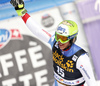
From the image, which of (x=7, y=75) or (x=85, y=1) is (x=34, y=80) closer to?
(x=7, y=75)

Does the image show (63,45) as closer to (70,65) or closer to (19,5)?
(70,65)

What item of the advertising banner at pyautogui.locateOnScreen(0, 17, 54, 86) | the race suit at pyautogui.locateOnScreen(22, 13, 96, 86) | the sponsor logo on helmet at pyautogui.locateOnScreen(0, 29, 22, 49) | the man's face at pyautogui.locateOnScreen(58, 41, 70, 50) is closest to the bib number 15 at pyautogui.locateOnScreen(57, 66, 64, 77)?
the race suit at pyautogui.locateOnScreen(22, 13, 96, 86)

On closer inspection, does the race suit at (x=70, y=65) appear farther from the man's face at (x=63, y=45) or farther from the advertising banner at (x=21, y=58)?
the advertising banner at (x=21, y=58)

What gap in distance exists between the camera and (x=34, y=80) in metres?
4.07

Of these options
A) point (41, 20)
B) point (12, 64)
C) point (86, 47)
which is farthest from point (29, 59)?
point (86, 47)

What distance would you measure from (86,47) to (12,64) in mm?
1555

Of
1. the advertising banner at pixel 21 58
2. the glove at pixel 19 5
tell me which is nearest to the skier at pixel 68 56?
the glove at pixel 19 5

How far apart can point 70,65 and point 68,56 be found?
0.12 meters

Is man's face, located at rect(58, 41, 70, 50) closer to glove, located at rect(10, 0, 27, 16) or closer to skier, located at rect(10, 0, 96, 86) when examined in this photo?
skier, located at rect(10, 0, 96, 86)

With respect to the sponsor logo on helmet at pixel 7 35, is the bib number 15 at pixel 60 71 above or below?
below

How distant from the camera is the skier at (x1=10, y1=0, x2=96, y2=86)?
2.43m

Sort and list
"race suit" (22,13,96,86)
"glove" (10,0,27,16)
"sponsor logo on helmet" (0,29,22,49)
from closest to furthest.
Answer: "race suit" (22,13,96,86) < "glove" (10,0,27,16) < "sponsor logo on helmet" (0,29,22,49)

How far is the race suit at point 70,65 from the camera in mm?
2418

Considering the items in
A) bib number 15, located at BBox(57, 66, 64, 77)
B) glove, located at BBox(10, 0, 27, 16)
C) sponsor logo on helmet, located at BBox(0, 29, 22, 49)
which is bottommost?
bib number 15, located at BBox(57, 66, 64, 77)
